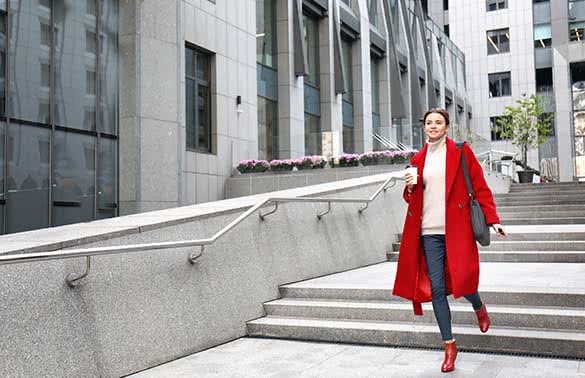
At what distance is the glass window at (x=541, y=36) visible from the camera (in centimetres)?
4988

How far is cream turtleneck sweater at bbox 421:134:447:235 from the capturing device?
16.5 feet

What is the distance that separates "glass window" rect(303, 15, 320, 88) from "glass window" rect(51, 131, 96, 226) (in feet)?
47.2

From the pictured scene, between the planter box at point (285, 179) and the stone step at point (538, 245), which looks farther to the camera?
the planter box at point (285, 179)

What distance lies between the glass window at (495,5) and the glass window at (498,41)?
182 cm

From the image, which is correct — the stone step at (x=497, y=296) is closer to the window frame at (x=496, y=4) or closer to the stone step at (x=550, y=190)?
the stone step at (x=550, y=190)

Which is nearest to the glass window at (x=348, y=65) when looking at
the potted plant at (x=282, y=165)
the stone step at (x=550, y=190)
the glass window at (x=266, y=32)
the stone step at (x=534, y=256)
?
the glass window at (x=266, y=32)

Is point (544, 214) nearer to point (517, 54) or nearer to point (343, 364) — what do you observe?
point (343, 364)

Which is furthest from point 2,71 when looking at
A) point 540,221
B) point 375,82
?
point 375,82

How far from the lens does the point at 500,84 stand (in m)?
52.0

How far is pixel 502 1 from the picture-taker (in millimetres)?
51562

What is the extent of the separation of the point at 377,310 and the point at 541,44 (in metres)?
49.4

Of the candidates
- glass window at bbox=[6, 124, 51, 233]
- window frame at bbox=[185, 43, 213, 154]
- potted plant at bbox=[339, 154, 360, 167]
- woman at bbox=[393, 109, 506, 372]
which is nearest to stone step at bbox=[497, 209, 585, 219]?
potted plant at bbox=[339, 154, 360, 167]

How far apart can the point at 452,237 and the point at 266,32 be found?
2067 centimetres

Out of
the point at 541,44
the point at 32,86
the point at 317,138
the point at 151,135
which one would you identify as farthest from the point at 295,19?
the point at 541,44
